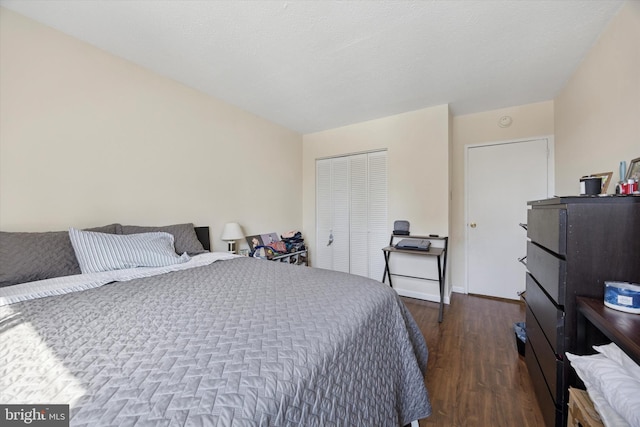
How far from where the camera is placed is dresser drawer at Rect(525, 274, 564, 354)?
1051 millimetres

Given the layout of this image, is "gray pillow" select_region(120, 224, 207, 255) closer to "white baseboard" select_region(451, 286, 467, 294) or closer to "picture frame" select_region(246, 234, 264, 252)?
"picture frame" select_region(246, 234, 264, 252)

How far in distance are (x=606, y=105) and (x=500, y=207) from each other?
5.15ft

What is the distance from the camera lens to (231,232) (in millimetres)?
2721

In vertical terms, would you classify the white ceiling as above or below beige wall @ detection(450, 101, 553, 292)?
above

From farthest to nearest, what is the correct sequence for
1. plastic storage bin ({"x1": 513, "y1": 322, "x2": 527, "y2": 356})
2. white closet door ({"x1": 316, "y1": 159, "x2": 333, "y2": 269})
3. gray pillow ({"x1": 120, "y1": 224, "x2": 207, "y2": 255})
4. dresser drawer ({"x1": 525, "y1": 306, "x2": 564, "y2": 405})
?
white closet door ({"x1": 316, "y1": 159, "x2": 333, "y2": 269}) → gray pillow ({"x1": 120, "y1": 224, "x2": 207, "y2": 255}) → plastic storage bin ({"x1": 513, "y1": 322, "x2": 527, "y2": 356}) → dresser drawer ({"x1": 525, "y1": 306, "x2": 564, "y2": 405})

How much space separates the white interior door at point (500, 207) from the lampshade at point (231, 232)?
9.83 ft

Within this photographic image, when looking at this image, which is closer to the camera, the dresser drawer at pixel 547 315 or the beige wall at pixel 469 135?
the dresser drawer at pixel 547 315

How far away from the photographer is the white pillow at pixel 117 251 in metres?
1.51

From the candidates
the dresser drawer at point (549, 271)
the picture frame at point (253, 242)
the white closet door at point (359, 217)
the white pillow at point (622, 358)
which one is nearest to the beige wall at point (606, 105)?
the dresser drawer at point (549, 271)

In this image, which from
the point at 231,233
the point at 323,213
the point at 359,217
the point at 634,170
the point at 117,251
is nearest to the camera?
the point at 634,170

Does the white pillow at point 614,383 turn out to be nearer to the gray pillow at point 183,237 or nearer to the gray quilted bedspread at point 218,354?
the gray quilted bedspread at point 218,354

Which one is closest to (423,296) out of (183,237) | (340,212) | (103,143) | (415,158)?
(340,212)

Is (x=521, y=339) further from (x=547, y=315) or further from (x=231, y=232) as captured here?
(x=231, y=232)

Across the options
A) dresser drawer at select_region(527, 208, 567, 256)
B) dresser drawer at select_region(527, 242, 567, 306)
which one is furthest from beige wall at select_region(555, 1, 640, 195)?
dresser drawer at select_region(527, 242, 567, 306)
